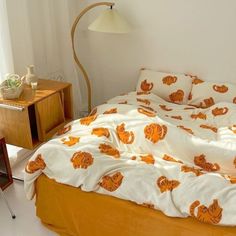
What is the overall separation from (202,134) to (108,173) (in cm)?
78

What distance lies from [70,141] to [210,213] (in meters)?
0.87

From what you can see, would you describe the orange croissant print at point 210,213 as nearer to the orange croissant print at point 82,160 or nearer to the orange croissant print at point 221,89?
the orange croissant print at point 82,160

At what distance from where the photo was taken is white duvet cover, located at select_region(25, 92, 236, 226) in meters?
1.51

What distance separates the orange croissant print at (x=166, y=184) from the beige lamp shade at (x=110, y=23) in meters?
1.38

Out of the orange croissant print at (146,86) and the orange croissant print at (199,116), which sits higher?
the orange croissant print at (146,86)

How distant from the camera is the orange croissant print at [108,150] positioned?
179 centimetres

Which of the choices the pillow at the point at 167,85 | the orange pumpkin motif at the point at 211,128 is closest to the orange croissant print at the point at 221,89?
the pillow at the point at 167,85

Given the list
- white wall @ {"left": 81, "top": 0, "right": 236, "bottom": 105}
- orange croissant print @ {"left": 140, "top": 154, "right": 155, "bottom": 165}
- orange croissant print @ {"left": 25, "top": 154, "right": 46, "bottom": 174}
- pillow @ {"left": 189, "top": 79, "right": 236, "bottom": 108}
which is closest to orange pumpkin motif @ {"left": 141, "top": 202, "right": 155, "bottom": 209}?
orange croissant print @ {"left": 140, "top": 154, "right": 155, "bottom": 165}

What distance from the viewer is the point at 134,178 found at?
164cm

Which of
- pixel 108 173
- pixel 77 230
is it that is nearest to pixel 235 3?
pixel 108 173

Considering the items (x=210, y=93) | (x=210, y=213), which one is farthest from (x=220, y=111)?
(x=210, y=213)

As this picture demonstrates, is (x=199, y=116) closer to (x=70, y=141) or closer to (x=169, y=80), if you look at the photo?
(x=169, y=80)

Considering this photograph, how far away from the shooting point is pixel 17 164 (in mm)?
2533

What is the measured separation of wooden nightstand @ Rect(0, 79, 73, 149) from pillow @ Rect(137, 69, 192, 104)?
73 cm
